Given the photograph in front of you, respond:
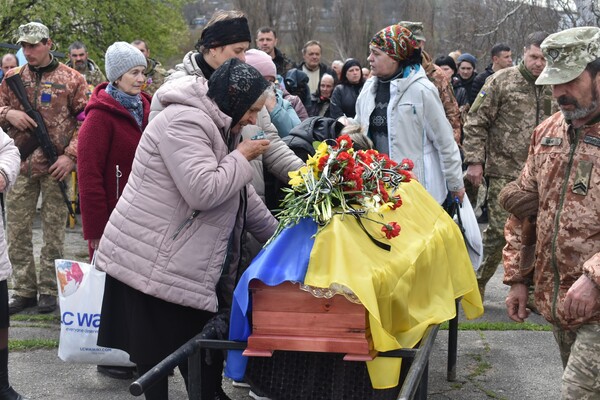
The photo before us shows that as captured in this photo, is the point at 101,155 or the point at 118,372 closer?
the point at 101,155

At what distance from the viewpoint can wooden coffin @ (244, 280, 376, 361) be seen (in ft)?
11.7

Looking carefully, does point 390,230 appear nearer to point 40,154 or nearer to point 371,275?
point 371,275

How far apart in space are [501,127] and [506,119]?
0.26ft

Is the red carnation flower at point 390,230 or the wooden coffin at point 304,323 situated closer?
the wooden coffin at point 304,323

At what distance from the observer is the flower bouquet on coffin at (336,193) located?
148 inches

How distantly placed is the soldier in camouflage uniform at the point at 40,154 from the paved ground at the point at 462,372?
537mm

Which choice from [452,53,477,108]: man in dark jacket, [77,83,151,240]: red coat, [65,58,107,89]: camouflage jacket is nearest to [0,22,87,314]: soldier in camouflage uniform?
[77,83,151,240]: red coat

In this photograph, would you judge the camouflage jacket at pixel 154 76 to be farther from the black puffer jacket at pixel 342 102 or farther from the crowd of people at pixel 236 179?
the crowd of people at pixel 236 179

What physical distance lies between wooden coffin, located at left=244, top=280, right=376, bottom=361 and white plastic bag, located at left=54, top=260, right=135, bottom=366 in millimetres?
1850

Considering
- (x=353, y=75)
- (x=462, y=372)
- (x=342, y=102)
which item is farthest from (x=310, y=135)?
(x=353, y=75)

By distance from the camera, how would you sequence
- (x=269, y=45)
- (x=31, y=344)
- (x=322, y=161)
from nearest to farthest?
(x=322, y=161), (x=31, y=344), (x=269, y=45)

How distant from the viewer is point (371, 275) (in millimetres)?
3572

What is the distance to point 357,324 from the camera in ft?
11.7

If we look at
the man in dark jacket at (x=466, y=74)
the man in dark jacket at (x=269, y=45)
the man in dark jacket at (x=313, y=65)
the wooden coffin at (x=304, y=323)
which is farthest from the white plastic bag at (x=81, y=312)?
the man in dark jacket at (x=466, y=74)
